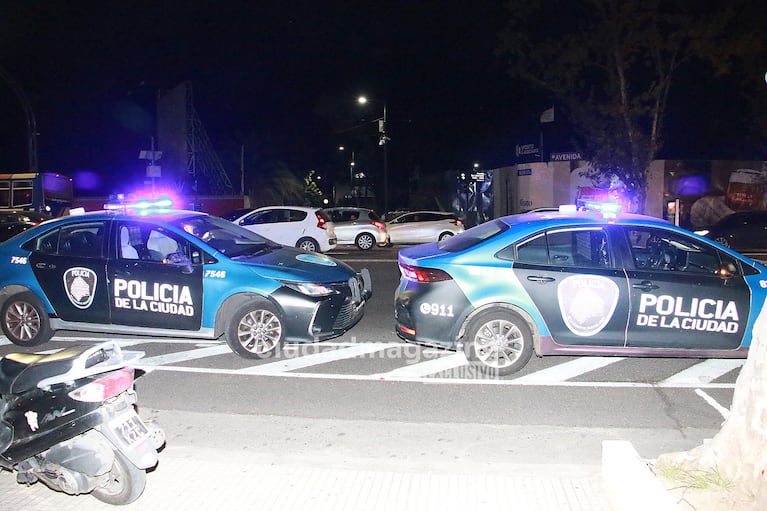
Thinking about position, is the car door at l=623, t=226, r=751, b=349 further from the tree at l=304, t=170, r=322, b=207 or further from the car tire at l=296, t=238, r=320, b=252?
the tree at l=304, t=170, r=322, b=207

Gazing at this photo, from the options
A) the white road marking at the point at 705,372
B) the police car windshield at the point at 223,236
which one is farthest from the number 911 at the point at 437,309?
the police car windshield at the point at 223,236

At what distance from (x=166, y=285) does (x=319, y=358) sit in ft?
6.25

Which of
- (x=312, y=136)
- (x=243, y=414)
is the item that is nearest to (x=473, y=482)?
(x=243, y=414)

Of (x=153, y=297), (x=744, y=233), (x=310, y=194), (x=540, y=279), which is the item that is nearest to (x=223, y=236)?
(x=153, y=297)

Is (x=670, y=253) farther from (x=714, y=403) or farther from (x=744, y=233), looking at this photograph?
(x=744, y=233)

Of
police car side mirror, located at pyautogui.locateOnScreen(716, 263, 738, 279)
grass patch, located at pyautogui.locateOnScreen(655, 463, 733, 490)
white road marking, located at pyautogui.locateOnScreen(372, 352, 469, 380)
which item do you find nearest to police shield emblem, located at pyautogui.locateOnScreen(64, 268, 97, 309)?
white road marking, located at pyautogui.locateOnScreen(372, 352, 469, 380)

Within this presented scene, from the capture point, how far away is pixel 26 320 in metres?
7.79

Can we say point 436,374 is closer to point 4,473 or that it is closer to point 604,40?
point 4,473

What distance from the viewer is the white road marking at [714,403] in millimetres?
5639

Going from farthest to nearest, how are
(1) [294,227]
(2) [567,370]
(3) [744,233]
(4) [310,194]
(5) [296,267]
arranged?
(4) [310,194]
(3) [744,233]
(1) [294,227]
(5) [296,267]
(2) [567,370]

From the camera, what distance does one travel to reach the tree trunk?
342 cm

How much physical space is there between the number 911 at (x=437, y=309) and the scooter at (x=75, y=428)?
3.15 m

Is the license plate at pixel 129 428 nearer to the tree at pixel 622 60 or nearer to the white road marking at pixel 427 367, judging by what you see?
the white road marking at pixel 427 367

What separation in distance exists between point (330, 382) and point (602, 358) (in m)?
3.16
